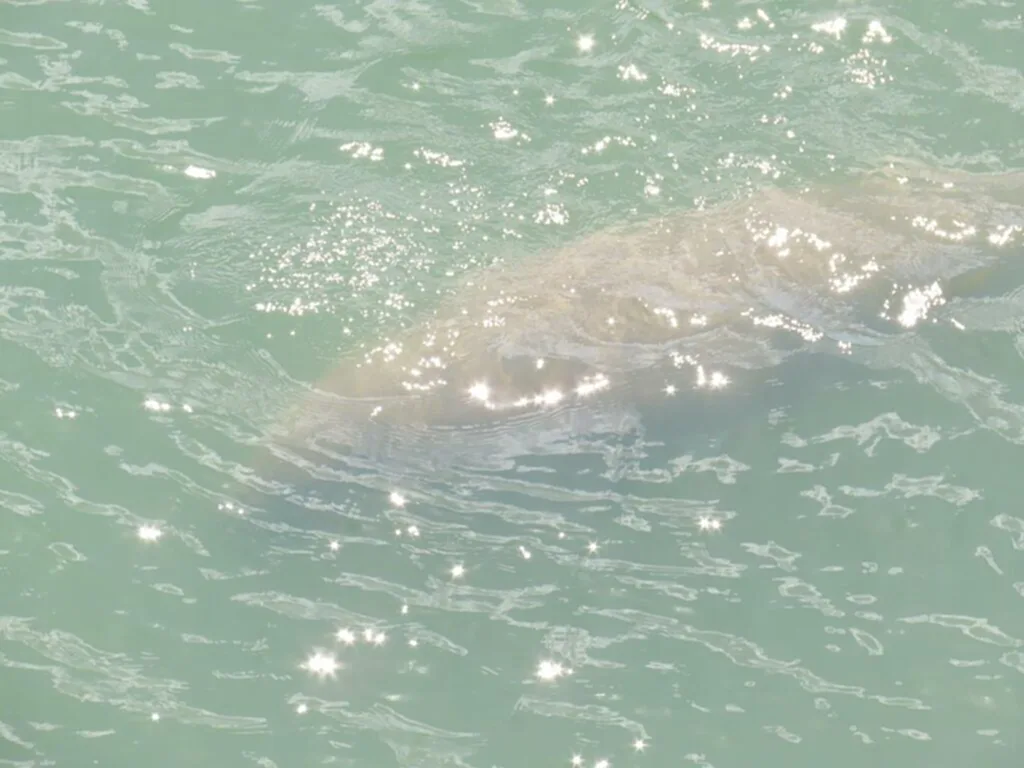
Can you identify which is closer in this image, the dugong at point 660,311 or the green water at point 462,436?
the green water at point 462,436

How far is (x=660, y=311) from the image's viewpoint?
841cm

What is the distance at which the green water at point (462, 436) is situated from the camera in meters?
7.35

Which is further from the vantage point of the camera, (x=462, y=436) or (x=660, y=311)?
(x=660, y=311)

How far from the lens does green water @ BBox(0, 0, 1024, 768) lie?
735 cm

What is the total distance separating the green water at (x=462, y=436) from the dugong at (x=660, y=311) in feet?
0.36

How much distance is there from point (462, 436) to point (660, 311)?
158 centimetres

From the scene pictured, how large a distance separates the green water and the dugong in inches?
4.4

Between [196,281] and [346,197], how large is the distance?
3.99 ft

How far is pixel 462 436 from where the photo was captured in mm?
8156

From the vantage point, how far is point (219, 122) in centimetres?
945

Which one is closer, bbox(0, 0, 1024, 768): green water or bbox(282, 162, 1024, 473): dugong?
bbox(0, 0, 1024, 768): green water

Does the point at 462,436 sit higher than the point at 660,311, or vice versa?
the point at 660,311

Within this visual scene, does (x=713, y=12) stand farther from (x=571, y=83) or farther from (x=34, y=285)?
(x=34, y=285)

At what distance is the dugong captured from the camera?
323 inches
